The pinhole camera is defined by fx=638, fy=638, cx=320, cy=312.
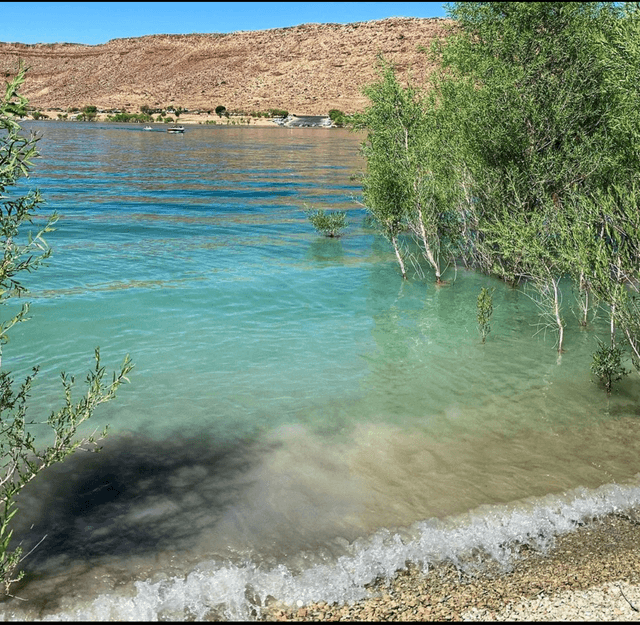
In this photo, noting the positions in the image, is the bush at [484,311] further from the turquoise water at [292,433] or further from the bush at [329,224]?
the bush at [329,224]

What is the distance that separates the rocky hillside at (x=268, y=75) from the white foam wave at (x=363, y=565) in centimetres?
14652

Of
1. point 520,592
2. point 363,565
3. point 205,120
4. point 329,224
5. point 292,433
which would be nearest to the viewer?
point 520,592

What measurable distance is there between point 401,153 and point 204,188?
26974mm

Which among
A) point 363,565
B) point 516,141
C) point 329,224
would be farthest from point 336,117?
point 363,565

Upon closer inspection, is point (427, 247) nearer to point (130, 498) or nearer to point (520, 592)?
point (130, 498)

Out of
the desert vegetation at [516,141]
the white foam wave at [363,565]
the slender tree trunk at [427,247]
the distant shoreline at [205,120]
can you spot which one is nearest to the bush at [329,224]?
the desert vegetation at [516,141]

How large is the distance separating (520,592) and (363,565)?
5.97ft

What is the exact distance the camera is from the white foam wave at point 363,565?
708 cm

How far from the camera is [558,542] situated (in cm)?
808

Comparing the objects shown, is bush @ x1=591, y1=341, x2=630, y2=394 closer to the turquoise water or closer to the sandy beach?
the turquoise water

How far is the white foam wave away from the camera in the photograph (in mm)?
7082

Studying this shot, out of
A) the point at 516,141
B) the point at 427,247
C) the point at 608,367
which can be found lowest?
the point at 608,367

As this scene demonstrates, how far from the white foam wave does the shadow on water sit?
2.81ft

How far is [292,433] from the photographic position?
1131 centimetres
